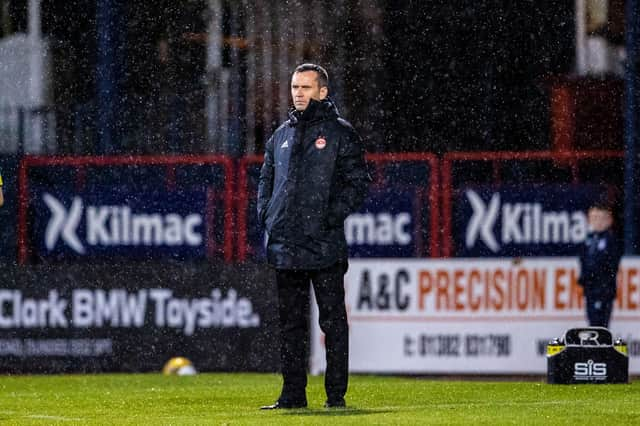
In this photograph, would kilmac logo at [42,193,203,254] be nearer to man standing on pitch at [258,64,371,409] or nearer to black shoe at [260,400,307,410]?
black shoe at [260,400,307,410]

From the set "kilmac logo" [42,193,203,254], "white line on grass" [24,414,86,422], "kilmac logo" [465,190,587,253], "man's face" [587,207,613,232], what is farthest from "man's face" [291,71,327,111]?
"kilmac logo" [465,190,587,253]

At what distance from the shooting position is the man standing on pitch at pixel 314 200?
38.6 ft

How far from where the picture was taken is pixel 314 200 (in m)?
11.8

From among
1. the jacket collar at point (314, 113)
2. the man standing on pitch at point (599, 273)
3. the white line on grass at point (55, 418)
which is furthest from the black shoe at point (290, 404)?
the man standing on pitch at point (599, 273)

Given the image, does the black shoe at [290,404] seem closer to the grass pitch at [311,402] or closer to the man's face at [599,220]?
the grass pitch at [311,402]

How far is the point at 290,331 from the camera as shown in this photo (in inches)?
472

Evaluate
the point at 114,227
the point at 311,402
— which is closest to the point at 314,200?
the point at 311,402

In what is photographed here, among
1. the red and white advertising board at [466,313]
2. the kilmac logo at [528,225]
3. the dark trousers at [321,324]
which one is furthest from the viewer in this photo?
the kilmac logo at [528,225]

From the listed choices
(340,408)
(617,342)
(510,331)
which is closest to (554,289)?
(510,331)

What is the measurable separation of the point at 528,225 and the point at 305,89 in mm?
9382

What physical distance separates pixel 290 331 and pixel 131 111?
13364 millimetres

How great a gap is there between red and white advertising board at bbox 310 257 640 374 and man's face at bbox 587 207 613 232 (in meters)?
0.54

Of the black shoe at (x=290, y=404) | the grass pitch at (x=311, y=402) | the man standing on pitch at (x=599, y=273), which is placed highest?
the man standing on pitch at (x=599, y=273)

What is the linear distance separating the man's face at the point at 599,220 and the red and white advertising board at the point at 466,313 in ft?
1.78
